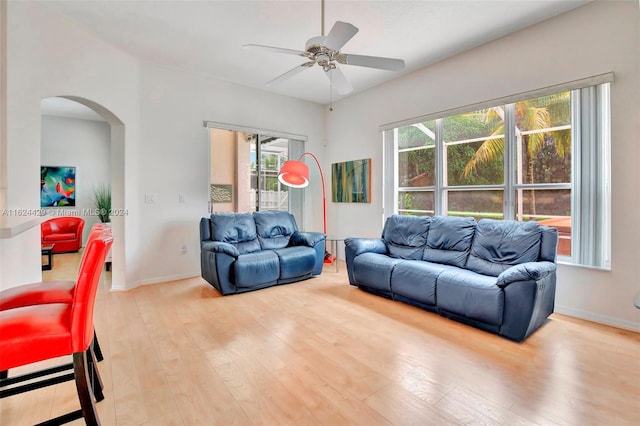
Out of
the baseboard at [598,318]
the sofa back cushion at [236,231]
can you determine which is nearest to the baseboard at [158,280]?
the sofa back cushion at [236,231]

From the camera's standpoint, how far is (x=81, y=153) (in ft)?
21.9

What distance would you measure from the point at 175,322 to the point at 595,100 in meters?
4.47

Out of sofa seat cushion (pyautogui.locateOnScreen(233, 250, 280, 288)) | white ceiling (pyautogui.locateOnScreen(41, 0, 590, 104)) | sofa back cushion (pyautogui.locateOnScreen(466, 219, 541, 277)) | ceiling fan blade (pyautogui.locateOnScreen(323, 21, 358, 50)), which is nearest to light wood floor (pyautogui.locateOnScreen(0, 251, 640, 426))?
sofa seat cushion (pyautogui.locateOnScreen(233, 250, 280, 288))

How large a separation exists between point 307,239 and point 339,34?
111 inches

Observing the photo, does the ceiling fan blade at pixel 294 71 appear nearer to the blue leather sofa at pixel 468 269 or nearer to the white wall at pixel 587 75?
the blue leather sofa at pixel 468 269

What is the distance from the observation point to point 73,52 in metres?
3.13

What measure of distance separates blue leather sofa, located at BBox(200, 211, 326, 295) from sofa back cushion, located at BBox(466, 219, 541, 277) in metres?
2.06

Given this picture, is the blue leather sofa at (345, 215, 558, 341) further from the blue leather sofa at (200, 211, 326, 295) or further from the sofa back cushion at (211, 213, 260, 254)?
the sofa back cushion at (211, 213, 260, 254)

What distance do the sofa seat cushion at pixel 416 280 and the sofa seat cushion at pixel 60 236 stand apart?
21.7ft

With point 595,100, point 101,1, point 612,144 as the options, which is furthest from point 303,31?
point 612,144

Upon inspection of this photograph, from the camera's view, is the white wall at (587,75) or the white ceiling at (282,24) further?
the white ceiling at (282,24)

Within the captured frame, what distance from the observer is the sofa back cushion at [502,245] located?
280cm

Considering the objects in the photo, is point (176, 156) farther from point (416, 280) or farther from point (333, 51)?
point (416, 280)

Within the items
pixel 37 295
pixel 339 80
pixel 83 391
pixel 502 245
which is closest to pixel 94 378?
pixel 83 391
